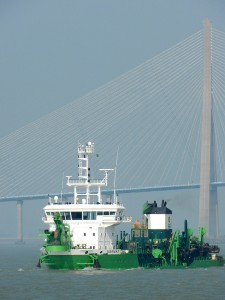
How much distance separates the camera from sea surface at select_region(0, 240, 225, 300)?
66.4m

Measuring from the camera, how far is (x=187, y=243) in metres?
84.9

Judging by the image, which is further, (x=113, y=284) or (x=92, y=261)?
(x=92, y=261)

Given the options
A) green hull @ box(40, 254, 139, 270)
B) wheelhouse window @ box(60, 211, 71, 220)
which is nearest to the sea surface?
green hull @ box(40, 254, 139, 270)

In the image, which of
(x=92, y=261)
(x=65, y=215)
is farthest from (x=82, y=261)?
(x=65, y=215)

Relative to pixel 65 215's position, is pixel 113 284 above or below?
below

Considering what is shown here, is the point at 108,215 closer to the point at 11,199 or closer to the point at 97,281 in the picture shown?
the point at 97,281

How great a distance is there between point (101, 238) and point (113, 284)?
8.58m

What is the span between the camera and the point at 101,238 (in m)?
79.4

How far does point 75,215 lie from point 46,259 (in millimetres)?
2894

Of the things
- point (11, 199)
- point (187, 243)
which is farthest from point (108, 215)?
point (11, 199)

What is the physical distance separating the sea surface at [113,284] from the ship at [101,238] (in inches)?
36.0

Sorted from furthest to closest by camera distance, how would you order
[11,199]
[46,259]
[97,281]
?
[11,199] < [46,259] < [97,281]

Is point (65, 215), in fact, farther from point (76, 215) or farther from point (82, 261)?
point (82, 261)

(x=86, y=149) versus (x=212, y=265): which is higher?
(x=86, y=149)
